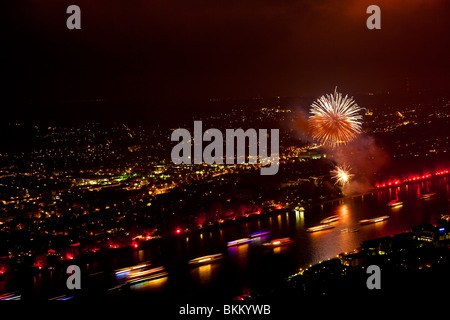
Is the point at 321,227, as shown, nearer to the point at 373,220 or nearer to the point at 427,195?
the point at 373,220

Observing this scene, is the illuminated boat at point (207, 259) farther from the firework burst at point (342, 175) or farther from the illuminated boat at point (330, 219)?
the firework burst at point (342, 175)

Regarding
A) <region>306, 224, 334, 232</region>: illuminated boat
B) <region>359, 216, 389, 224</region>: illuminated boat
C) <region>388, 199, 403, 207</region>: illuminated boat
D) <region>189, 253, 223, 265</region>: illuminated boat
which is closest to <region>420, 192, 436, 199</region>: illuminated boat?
<region>388, 199, 403, 207</region>: illuminated boat

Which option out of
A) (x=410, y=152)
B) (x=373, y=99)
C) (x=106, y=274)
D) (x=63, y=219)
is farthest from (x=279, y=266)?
(x=373, y=99)

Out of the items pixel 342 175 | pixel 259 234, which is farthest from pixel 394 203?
pixel 259 234

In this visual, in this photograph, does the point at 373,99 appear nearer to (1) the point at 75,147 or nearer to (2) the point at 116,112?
(2) the point at 116,112

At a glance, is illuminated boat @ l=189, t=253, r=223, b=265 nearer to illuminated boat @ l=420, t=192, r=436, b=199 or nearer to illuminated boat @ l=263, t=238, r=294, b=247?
illuminated boat @ l=263, t=238, r=294, b=247

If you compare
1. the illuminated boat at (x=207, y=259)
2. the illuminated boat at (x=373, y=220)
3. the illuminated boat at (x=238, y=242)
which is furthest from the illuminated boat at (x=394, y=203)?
the illuminated boat at (x=207, y=259)

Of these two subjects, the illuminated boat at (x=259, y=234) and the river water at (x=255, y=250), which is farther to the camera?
the illuminated boat at (x=259, y=234)

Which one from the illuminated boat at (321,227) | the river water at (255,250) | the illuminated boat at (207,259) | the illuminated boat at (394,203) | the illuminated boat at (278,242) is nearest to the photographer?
the river water at (255,250)
